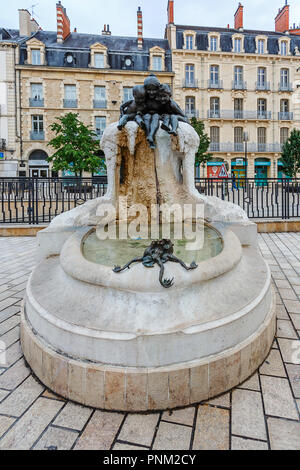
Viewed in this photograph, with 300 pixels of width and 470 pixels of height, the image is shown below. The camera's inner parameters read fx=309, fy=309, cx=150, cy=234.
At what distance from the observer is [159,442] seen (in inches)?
62.2

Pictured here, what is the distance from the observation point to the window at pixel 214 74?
29.5 metres

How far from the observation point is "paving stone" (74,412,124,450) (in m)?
1.56

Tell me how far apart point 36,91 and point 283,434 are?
30.3 metres

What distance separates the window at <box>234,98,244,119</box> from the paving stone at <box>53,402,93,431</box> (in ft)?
105

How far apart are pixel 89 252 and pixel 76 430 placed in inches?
55.2

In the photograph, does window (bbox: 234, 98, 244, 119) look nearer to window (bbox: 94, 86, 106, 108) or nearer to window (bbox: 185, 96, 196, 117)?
window (bbox: 185, 96, 196, 117)

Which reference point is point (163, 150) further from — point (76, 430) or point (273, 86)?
point (273, 86)

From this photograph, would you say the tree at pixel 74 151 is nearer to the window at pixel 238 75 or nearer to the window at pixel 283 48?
the window at pixel 238 75

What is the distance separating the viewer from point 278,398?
1.90m

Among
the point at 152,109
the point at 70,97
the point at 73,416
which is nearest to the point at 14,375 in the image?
the point at 73,416

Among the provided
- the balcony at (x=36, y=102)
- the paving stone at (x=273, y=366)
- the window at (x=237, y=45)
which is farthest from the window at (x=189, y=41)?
the paving stone at (x=273, y=366)

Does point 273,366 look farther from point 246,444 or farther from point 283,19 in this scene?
point 283,19
